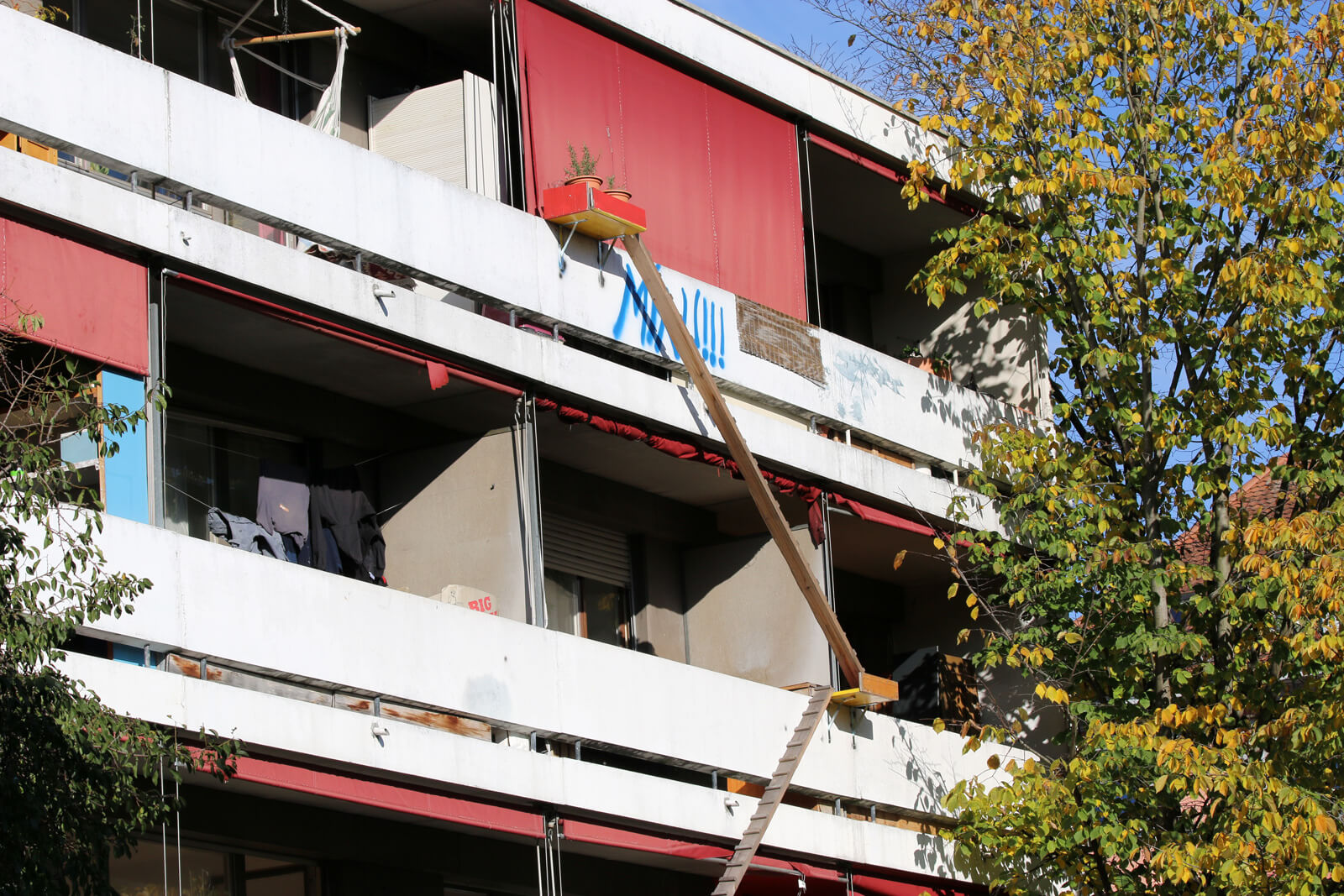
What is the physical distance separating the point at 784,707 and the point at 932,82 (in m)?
6.67

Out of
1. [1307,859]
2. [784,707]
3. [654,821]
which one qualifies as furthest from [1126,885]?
[654,821]

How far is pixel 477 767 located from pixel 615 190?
4816mm

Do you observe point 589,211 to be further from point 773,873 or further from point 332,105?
point 773,873

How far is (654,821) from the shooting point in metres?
15.1

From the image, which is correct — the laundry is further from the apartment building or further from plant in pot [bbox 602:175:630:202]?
plant in pot [bbox 602:175:630:202]

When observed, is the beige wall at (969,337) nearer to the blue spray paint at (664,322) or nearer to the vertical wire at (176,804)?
the blue spray paint at (664,322)

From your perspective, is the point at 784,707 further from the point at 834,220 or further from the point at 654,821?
the point at 834,220

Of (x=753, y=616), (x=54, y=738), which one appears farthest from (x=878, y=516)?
(x=54, y=738)

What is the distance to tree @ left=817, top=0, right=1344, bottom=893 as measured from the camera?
16.9 meters

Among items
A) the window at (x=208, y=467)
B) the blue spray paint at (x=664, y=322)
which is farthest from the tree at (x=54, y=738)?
the blue spray paint at (x=664, y=322)

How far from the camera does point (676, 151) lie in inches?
685

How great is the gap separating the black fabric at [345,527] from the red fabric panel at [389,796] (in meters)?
1.94

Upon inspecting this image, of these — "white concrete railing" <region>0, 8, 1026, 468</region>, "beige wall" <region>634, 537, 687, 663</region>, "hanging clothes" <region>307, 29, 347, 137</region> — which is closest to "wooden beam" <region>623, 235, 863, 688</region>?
"white concrete railing" <region>0, 8, 1026, 468</region>

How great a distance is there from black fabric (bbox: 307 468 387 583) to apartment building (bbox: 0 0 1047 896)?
0.09 ft
